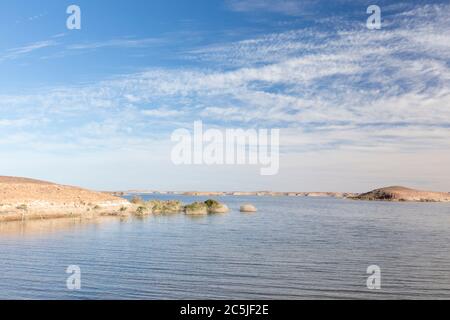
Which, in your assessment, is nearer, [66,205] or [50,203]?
[50,203]

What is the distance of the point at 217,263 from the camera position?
33.5 m

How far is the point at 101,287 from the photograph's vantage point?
25.2 m

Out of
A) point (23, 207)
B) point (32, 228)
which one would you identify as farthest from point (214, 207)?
point (32, 228)

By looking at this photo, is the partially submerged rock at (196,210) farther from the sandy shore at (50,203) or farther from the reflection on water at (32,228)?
the reflection on water at (32,228)

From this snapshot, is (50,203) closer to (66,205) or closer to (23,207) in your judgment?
(66,205)

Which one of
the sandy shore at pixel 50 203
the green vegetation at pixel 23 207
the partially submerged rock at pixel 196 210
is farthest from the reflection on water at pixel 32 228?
the partially submerged rock at pixel 196 210

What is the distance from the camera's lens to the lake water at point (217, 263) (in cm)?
2456

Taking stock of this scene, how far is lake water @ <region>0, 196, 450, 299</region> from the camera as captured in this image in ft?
80.6

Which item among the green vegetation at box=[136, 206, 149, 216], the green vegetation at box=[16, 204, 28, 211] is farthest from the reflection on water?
the green vegetation at box=[136, 206, 149, 216]

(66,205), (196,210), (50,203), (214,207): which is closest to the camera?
(50,203)

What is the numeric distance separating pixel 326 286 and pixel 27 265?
838 inches

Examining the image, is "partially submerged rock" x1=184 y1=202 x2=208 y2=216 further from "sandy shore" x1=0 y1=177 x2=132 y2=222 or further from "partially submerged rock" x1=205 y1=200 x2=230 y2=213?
"sandy shore" x1=0 y1=177 x2=132 y2=222

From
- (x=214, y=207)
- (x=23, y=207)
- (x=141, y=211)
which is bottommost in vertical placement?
(x=141, y=211)

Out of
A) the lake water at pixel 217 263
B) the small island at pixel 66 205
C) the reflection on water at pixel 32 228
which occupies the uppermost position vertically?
the small island at pixel 66 205
